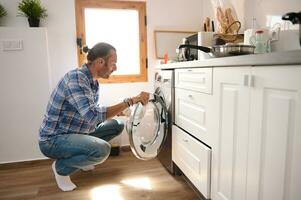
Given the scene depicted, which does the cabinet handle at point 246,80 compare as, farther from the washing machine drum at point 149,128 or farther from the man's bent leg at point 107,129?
the man's bent leg at point 107,129

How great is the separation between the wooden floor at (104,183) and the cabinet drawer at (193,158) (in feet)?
0.62

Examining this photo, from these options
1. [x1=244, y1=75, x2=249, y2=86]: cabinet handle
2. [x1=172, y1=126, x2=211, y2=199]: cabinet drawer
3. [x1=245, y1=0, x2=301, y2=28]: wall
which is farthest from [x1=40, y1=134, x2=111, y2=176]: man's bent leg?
[x1=245, y1=0, x2=301, y2=28]: wall

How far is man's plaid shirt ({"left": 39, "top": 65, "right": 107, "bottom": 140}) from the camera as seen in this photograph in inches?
59.4

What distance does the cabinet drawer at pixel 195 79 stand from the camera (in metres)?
1.33

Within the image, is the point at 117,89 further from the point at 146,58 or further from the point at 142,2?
the point at 142,2

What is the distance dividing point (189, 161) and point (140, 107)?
0.57m

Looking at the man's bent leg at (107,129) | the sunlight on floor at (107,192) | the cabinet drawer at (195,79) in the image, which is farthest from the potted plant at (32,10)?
the sunlight on floor at (107,192)

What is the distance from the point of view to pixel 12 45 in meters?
2.07

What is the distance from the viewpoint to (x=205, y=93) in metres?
1.36

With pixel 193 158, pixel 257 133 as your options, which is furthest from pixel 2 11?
pixel 257 133

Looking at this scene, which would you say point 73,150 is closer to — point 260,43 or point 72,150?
point 72,150

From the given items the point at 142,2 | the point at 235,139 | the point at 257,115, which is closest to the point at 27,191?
the point at 235,139

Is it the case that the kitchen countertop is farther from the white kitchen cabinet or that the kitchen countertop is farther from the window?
the window

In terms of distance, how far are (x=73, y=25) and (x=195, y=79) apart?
156 cm
